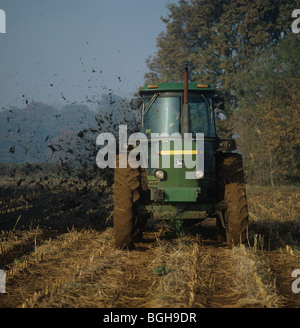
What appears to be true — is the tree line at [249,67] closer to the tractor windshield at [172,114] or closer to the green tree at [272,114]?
the green tree at [272,114]

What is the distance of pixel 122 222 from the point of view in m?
7.42

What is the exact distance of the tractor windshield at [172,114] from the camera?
8.33 m

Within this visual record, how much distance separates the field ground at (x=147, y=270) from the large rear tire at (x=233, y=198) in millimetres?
260

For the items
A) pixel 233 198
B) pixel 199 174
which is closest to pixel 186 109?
pixel 199 174

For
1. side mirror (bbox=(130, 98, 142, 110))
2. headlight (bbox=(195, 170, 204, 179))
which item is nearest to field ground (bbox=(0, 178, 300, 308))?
headlight (bbox=(195, 170, 204, 179))

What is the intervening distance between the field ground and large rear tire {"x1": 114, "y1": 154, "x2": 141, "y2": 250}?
0.29 m

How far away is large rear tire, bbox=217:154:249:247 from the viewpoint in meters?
7.51

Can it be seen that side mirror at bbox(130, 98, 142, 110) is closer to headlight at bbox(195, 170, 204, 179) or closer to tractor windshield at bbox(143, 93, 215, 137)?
tractor windshield at bbox(143, 93, 215, 137)

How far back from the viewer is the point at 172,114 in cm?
838

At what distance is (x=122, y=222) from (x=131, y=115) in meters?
3.94

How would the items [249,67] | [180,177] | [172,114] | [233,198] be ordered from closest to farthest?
[233,198] → [180,177] → [172,114] → [249,67]

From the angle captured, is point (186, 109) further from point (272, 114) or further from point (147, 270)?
point (272, 114)

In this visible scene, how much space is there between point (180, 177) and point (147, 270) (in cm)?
198
